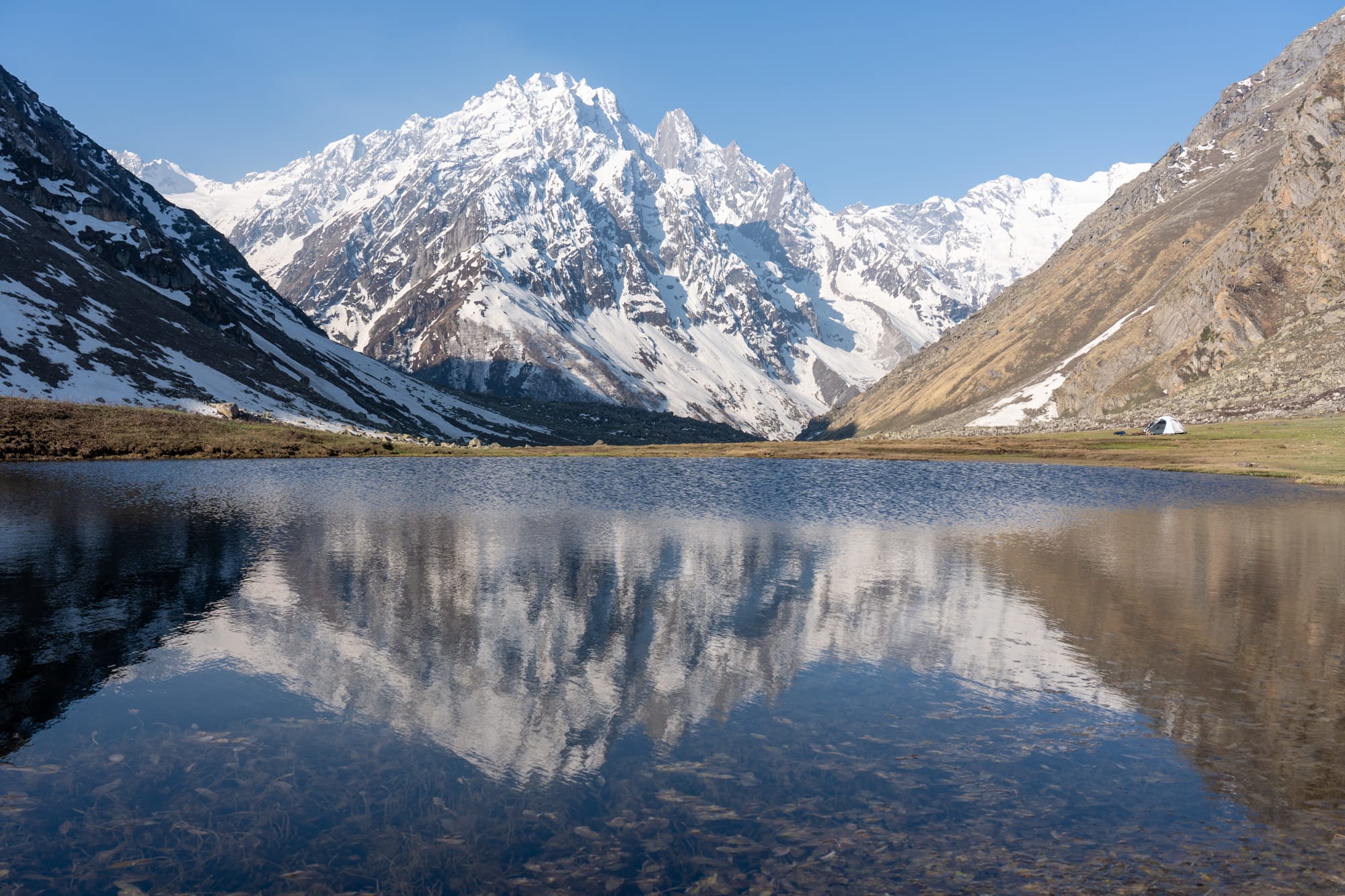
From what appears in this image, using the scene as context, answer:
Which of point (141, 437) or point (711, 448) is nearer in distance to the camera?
point (141, 437)

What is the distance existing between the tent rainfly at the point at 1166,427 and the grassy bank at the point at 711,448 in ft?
9.50

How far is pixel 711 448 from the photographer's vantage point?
187m

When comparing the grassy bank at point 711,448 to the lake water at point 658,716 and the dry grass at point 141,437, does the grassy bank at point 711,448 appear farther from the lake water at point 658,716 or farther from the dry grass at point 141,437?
the lake water at point 658,716

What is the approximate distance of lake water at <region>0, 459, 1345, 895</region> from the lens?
50.0 ft

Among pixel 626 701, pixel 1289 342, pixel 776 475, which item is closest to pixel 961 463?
pixel 776 475

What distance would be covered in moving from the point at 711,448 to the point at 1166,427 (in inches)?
3338

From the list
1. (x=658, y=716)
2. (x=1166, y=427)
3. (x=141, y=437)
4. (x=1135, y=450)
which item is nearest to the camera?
(x=658, y=716)

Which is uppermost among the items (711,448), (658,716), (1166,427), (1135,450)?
(1166,427)

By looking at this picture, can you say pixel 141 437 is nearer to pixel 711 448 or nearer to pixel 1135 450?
pixel 711 448

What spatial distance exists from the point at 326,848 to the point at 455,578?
23.4m

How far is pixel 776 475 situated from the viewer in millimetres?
111500

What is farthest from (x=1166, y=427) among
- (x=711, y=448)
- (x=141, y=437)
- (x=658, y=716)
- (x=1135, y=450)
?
(x=658, y=716)

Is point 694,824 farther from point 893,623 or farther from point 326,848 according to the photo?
point 893,623

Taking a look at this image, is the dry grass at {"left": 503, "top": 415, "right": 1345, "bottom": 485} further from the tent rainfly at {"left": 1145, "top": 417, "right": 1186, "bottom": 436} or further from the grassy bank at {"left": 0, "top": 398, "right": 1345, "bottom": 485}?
the tent rainfly at {"left": 1145, "top": 417, "right": 1186, "bottom": 436}
